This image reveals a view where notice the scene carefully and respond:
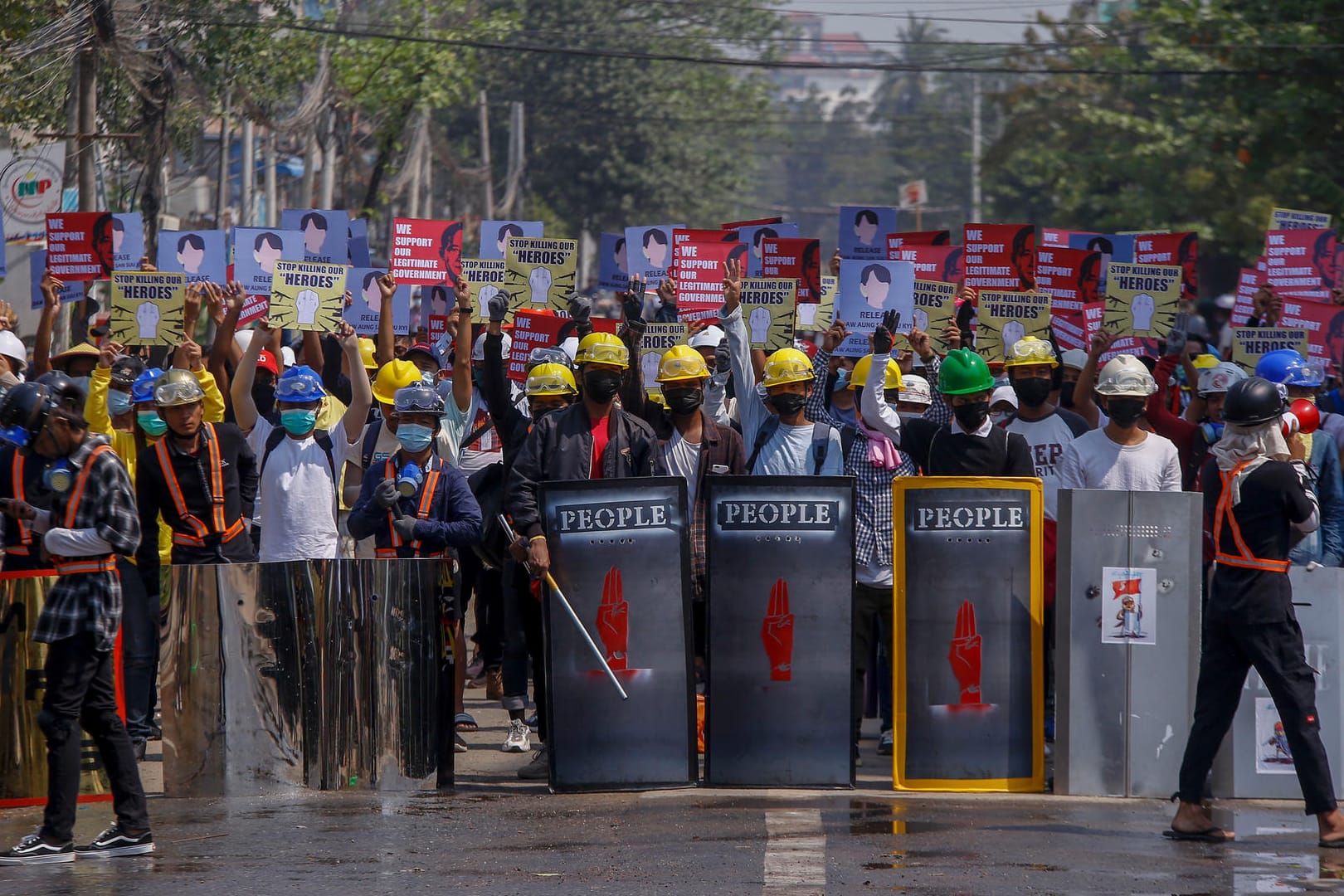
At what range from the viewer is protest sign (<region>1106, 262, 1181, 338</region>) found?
11.8 meters

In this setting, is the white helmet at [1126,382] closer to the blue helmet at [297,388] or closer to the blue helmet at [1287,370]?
the blue helmet at [1287,370]

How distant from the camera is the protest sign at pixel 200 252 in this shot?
12930mm

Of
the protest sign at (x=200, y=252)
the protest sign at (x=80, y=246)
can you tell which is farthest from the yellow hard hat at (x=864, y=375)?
the protest sign at (x=80, y=246)

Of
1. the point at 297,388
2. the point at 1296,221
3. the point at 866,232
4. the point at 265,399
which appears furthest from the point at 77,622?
the point at 1296,221

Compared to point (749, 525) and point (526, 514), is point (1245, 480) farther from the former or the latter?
point (526, 514)

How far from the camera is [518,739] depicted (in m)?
9.09

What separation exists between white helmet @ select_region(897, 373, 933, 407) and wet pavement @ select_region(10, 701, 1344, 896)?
8.78 ft

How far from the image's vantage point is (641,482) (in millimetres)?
7953

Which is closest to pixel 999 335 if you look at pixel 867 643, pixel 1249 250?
pixel 867 643

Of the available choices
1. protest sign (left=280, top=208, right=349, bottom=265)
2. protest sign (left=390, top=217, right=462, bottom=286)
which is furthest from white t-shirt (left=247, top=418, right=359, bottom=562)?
protest sign (left=390, top=217, right=462, bottom=286)

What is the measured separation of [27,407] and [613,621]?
2.63 metres

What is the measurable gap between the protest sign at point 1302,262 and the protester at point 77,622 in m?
8.64

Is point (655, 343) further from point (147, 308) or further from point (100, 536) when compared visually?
point (100, 536)

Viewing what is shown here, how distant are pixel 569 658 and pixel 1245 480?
299 cm
